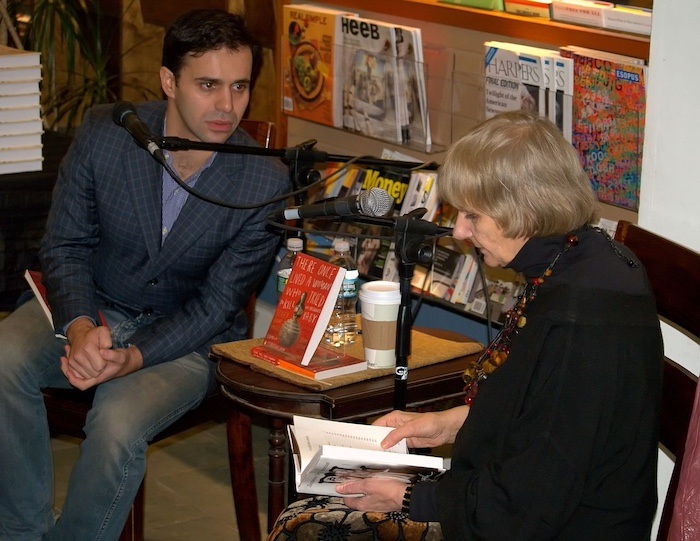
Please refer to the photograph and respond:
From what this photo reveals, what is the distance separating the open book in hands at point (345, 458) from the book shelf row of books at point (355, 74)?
4.11 feet

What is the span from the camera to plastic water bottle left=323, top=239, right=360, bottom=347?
2309 millimetres

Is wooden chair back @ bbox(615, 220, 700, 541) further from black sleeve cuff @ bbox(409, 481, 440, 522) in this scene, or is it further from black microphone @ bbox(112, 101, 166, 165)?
black microphone @ bbox(112, 101, 166, 165)

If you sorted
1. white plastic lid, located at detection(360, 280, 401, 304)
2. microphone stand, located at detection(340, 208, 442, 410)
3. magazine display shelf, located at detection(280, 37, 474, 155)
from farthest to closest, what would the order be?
magazine display shelf, located at detection(280, 37, 474, 155) < white plastic lid, located at detection(360, 280, 401, 304) < microphone stand, located at detection(340, 208, 442, 410)

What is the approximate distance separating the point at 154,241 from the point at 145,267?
7cm

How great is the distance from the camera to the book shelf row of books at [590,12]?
8.14ft

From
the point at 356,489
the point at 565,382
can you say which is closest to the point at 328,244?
the point at 356,489

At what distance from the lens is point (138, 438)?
2291 millimetres

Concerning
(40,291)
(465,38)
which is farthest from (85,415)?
(465,38)

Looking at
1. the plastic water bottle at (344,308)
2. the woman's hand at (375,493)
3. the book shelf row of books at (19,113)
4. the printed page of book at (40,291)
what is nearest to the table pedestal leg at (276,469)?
the plastic water bottle at (344,308)

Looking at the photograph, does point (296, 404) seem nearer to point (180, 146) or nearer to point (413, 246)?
point (413, 246)

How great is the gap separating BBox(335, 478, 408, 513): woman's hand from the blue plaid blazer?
817 mm

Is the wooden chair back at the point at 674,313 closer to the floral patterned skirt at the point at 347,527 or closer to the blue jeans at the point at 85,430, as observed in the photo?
the floral patterned skirt at the point at 347,527

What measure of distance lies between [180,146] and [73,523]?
84cm

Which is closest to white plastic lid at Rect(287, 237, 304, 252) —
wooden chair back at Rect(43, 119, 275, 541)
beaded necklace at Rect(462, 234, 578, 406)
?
wooden chair back at Rect(43, 119, 275, 541)
